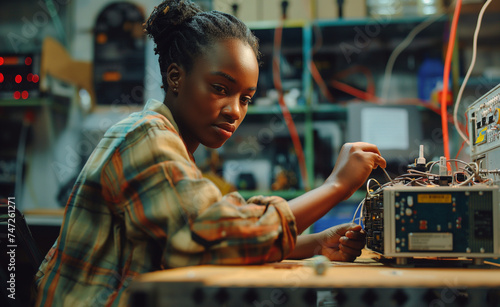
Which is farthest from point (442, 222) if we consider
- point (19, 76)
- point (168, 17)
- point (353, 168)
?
point (19, 76)

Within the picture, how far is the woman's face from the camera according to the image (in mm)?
905

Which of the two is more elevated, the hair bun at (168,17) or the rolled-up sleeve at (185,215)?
the hair bun at (168,17)

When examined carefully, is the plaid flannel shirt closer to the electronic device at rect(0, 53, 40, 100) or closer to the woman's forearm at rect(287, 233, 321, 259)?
the woman's forearm at rect(287, 233, 321, 259)

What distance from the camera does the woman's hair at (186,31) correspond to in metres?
0.95

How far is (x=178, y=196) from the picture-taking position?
0.69 meters

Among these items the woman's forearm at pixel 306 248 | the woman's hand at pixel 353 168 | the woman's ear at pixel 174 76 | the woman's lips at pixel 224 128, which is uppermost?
the woman's ear at pixel 174 76

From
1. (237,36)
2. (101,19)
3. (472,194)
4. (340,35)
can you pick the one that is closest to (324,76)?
(340,35)

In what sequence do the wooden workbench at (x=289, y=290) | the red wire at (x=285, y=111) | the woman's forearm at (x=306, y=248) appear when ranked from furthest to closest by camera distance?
the red wire at (x=285, y=111), the woman's forearm at (x=306, y=248), the wooden workbench at (x=289, y=290)

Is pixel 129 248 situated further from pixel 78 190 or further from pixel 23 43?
pixel 23 43

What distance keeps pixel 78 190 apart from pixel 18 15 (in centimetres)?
268

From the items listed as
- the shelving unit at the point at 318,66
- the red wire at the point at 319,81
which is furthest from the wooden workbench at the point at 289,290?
the red wire at the point at 319,81

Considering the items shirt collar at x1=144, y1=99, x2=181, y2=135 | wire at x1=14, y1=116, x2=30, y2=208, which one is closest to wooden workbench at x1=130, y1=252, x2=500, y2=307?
shirt collar at x1=144, y1=99, x2=181, y2=135

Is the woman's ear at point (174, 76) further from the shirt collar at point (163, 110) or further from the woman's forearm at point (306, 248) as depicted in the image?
the woman's forearm at point (306, 248)

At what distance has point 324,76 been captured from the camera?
2635mm
